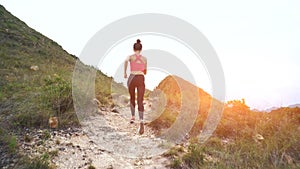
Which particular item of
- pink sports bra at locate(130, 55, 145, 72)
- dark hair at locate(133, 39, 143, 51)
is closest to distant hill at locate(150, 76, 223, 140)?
pink sports bra at locate(130, 55, 145, 72)

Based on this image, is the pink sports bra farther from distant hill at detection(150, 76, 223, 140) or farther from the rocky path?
distant hill at detection(150, 76, 223, 140)

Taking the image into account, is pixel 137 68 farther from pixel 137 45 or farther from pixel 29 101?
pixel 29 101

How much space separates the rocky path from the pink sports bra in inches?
74.2

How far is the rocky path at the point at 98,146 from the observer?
6418mm

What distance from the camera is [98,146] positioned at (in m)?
7.55

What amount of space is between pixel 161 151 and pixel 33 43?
71.7 feet

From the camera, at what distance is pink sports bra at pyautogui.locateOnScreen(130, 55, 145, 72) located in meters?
8.50

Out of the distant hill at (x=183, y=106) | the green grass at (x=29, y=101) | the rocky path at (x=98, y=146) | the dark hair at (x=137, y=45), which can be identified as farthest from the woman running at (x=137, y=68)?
the green grass at (x=29, y=101)

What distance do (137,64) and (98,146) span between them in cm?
248

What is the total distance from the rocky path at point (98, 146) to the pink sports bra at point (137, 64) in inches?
74.2

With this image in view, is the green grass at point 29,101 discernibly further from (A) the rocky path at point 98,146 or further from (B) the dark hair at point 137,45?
(B) the dark hair at point 137,45

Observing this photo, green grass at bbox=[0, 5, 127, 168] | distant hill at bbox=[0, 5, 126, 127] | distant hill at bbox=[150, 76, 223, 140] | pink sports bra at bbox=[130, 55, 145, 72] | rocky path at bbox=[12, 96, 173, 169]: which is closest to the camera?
rocky path at bbox=[12, 96, 173, 169]

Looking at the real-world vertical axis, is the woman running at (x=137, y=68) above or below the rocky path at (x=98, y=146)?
above

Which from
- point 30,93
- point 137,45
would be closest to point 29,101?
point 30,93
